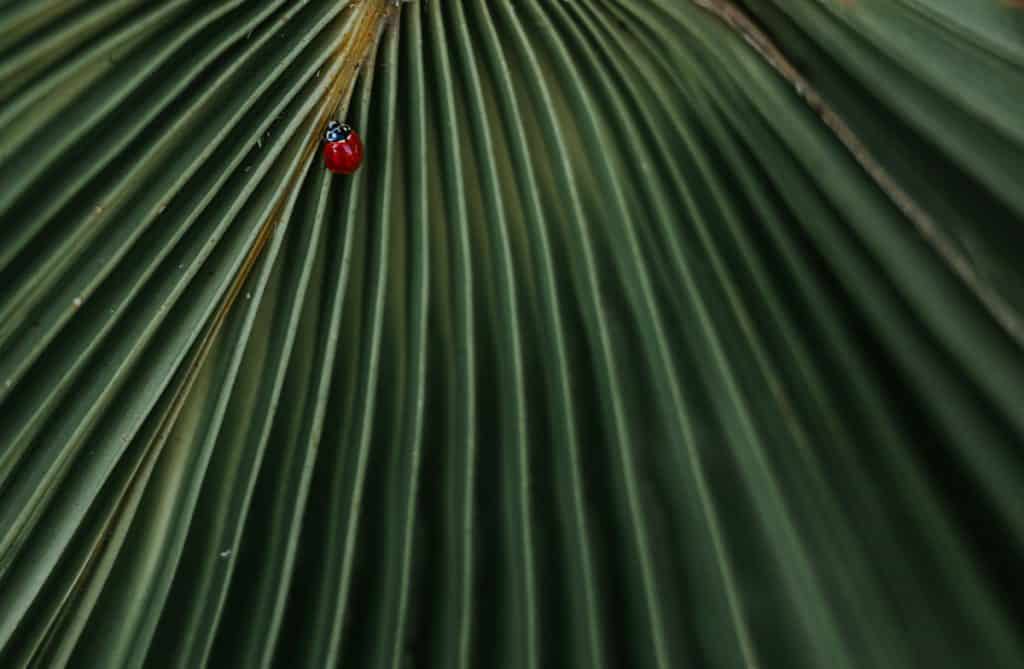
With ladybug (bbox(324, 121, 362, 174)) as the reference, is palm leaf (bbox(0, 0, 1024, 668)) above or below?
below

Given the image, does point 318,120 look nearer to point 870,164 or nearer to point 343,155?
point 343,155

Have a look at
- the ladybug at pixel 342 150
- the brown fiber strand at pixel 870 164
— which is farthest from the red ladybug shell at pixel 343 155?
the brown fiber strand at pixel 870 164

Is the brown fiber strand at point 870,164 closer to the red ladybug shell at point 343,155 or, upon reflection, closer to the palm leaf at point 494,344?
the palm leaf at point 494,344

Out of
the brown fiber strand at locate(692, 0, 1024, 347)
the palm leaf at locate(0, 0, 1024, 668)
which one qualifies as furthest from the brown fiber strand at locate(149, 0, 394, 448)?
the brown fiber strand at locate(692, 0, 1024, 347)

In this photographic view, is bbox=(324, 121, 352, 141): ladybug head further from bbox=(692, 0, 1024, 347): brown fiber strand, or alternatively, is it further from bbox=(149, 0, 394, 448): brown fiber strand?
Result: bbox=(692, 0, 1024, 347): brown fiber strand

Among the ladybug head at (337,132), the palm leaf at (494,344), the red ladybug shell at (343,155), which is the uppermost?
the ladybug head at (337,132)

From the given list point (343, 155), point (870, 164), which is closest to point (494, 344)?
point (343, 155)

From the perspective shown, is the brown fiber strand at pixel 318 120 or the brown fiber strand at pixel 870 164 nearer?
the brown fiber strand at pixel 870 164
